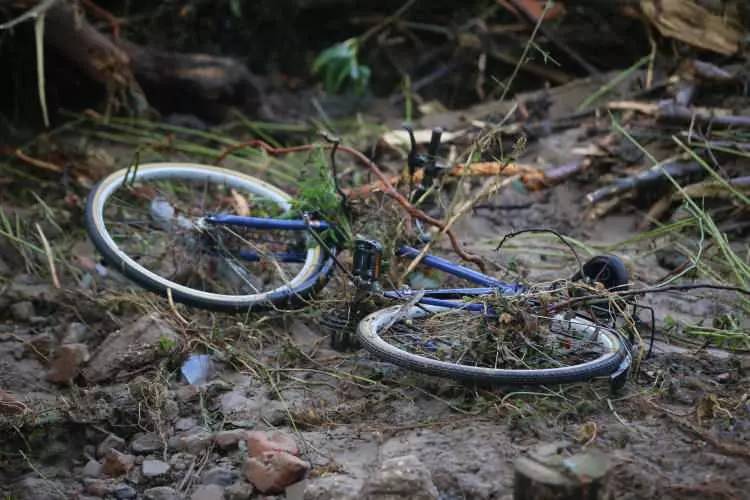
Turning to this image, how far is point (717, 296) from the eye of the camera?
437 cm

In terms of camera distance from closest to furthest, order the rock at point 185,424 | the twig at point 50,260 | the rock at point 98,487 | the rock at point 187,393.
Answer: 1. the rock at point 98,487
2. the rock at point 185,424
3. the rock at point 187,393
4. the twig at point 50,260

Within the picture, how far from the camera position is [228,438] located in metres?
3.24

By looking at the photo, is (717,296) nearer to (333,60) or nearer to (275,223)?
(275,223)

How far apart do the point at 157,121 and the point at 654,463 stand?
4.60 m

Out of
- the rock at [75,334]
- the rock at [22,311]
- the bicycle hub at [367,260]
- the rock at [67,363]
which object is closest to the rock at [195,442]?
the rock at [67,363]

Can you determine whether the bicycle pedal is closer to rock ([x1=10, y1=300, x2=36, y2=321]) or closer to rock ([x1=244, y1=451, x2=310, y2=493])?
rock ([x1=244, y1=451, x2=310, y2=493])

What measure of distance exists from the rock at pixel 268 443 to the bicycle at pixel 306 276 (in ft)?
1.57

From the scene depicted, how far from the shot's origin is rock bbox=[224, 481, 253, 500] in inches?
118

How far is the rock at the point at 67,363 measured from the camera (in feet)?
12.3

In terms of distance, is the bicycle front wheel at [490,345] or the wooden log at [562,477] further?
the bicycle front wheel at [490,345]

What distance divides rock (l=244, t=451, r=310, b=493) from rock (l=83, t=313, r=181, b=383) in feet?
3.05

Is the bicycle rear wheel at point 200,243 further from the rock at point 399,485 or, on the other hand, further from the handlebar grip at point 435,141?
the rock at point 399,485

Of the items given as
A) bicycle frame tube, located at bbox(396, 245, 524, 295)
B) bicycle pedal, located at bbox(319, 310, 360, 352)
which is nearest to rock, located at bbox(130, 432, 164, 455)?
bicycle pedal, located at bbox(319, 310, 360, 352)

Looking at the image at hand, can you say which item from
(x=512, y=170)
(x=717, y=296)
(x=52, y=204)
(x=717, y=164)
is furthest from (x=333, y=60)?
(x=717, y=296)
